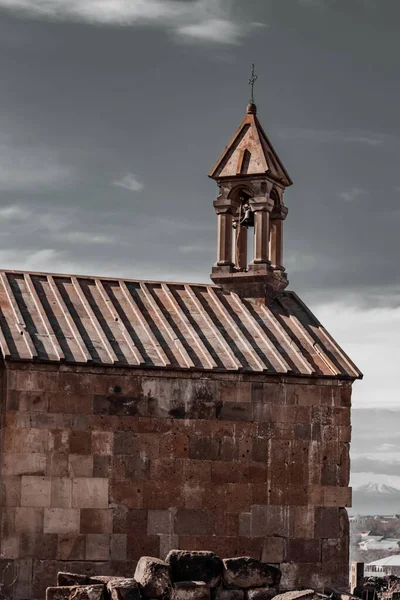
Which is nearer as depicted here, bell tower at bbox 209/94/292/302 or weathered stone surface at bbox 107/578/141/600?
weathered stone surface at bbox 107/578/141/600

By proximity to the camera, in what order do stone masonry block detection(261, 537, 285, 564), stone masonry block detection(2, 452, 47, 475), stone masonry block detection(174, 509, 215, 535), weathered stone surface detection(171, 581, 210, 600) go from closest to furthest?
weathered stone surface detection(171, 581, 210, 600) < stone masonry block detection(2, 452, 47, 475) < stone masonry block detection(174, 509, 215, 535) < stone masonry block detection(261, 537, 285, 564)

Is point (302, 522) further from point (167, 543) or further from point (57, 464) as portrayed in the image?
point (57, 464)

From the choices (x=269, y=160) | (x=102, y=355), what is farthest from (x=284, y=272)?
(x=102, y=355)

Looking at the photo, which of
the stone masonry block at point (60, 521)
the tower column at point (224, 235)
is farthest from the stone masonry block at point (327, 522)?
the tower column at point (224, 235)

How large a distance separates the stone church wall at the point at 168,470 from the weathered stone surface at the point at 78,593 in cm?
370

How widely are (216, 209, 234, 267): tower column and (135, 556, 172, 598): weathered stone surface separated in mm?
9791

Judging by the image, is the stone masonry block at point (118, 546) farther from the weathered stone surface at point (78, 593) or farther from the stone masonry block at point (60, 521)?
the weathered stone surface at point (78, 593)

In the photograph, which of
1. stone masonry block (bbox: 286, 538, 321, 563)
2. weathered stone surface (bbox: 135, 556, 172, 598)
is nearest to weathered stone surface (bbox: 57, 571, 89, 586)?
weathered stone surface (bbox: 135, 556, 172, 598)

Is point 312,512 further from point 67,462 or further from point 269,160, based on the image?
point 269,160

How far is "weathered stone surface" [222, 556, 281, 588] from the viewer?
19.1 metres

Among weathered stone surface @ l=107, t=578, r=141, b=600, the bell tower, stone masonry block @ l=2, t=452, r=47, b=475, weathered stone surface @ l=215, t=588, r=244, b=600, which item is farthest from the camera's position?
the bell tower

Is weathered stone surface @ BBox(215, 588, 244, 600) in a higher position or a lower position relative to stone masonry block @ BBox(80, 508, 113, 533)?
lower

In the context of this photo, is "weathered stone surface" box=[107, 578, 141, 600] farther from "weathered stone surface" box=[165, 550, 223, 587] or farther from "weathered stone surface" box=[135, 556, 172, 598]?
"weathered stone surface" box=[165, 550, 223, 587]

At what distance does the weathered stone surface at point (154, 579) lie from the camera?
719 inches
